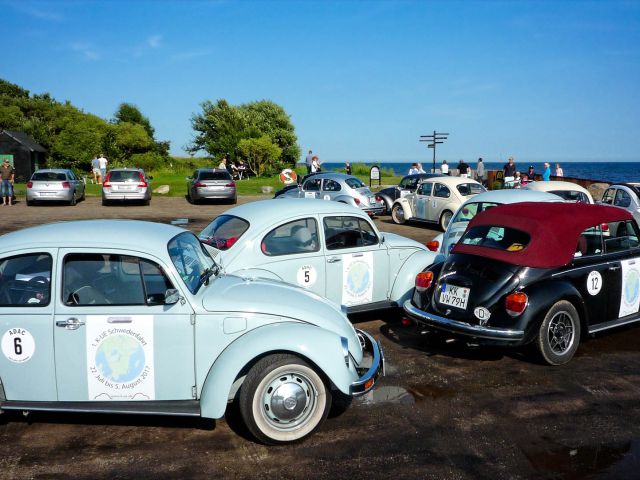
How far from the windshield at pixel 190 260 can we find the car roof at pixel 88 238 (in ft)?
0.40

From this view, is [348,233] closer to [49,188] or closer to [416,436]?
[416,436]

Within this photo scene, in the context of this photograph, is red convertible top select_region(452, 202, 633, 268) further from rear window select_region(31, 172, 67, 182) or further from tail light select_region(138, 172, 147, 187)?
rear window select_region(31, 172, 67, 182)

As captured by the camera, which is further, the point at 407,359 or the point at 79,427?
the point at 407,359

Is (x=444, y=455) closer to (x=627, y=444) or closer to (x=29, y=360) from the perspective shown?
(x=627, y=444)

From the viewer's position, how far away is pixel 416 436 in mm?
4754

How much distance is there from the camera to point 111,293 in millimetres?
4672

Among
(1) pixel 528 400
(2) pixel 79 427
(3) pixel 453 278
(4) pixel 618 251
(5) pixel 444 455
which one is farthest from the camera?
(4) pixel 618 251

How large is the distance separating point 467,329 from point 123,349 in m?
3.51

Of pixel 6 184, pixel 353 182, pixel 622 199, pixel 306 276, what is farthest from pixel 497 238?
pixel 6 184

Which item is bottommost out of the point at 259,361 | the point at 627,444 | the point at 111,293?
the point at 627,444

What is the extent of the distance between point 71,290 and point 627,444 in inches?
181

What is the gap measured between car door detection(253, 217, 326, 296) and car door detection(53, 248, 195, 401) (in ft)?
8.75

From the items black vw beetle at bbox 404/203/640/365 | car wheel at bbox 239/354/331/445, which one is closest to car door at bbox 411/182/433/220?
black vw beetle at bbox 404/203/640/365

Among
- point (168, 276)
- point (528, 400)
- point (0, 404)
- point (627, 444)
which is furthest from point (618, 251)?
point (0, 404)
